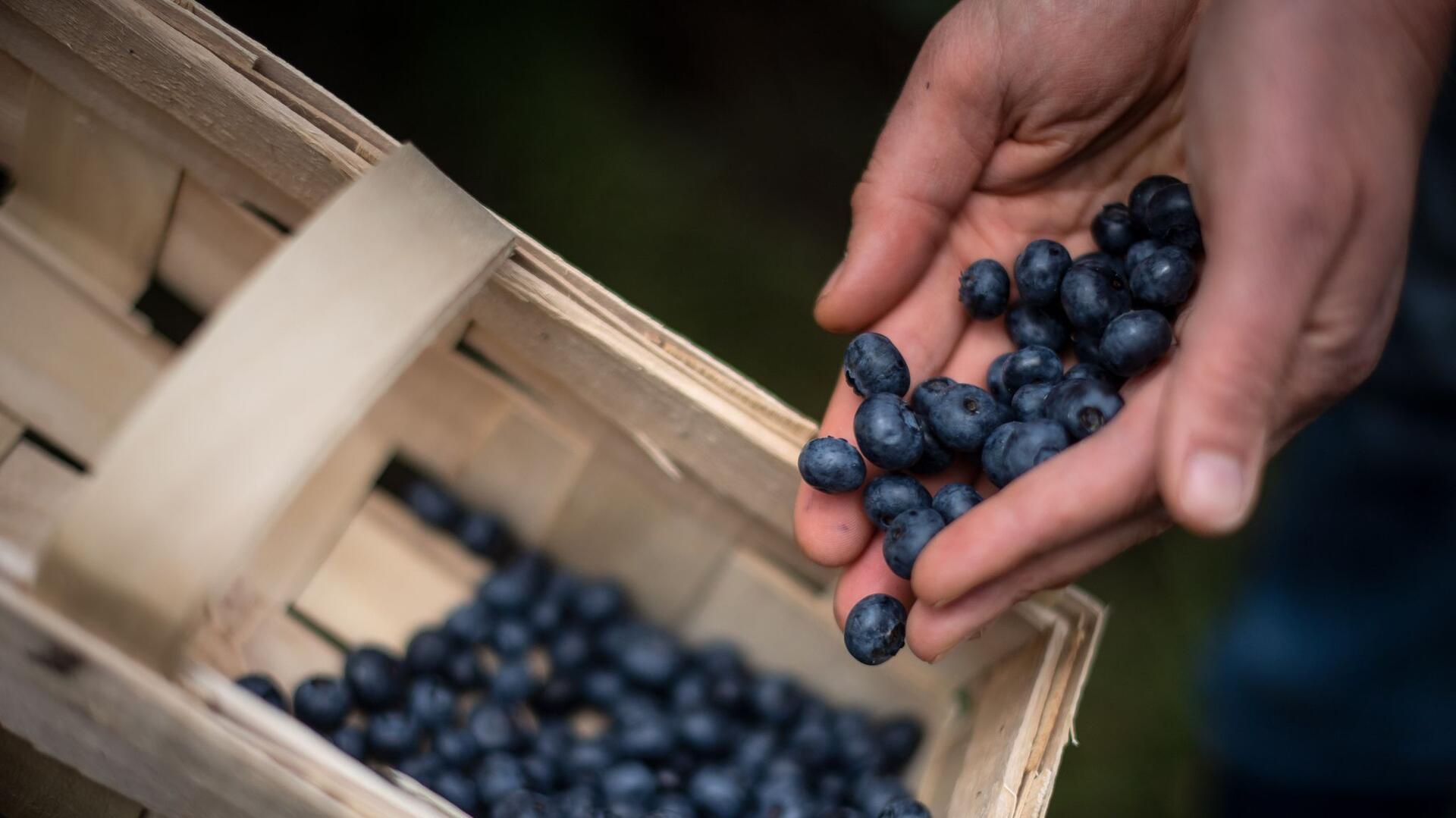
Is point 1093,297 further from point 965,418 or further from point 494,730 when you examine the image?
point 494,730

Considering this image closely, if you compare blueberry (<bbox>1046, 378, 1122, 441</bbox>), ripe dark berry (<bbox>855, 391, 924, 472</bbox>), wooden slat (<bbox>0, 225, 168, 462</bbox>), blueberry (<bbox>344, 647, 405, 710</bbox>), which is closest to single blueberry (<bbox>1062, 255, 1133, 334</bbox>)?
blueberry (<bbox>1046, 378, 1122, 441</bbox>)

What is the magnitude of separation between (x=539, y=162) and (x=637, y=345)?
4.35 ft

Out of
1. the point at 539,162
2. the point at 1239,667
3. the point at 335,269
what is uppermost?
the point at 539,162

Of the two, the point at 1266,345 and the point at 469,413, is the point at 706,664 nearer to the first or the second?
the point at 469,413

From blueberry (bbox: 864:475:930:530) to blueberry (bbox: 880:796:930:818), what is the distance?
342mm

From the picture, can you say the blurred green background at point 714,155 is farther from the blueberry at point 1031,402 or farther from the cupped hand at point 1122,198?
the blueberry at point 1031,402

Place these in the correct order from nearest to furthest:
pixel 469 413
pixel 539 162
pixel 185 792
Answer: pixel 185 792 < pixel 469 413 < pixel 539 162

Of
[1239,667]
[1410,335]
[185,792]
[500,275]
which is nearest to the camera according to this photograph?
[185,792]

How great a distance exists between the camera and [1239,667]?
1793 mm

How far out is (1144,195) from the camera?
1235 mm

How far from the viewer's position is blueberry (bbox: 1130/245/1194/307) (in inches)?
43.8

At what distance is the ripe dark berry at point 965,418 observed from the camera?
1.10m

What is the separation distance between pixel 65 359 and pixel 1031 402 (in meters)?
1.31

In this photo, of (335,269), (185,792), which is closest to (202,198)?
(335,269)
